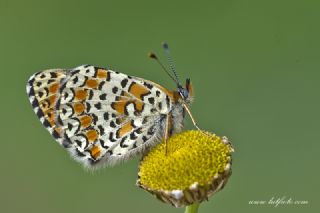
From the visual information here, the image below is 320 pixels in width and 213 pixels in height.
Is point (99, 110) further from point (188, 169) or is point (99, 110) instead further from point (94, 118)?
point (188, 169)

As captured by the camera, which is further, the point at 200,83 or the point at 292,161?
the point at 200,83

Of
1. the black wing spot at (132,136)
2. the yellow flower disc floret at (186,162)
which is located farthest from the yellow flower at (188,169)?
the black wing spot at (132,136)

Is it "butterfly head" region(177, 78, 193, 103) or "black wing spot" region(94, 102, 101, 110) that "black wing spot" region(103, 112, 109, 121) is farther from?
"butterfly head" region(177, 78, 193, 103)

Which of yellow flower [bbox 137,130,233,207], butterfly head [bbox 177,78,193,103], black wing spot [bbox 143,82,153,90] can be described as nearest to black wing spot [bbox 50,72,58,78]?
black wing spot [bbox 143,82,153,90]

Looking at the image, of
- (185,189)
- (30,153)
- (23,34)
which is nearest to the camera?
(185,189)

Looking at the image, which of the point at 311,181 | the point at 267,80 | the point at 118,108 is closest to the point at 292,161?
the point at 311,181

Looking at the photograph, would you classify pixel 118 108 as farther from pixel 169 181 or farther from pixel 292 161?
pixel 292 161

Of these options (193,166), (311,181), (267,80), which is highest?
(193,166)
